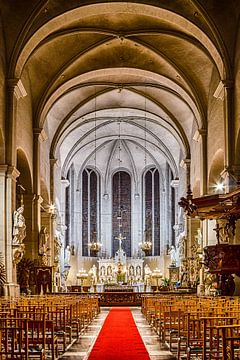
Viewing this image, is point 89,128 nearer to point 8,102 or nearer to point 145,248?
point 145,248

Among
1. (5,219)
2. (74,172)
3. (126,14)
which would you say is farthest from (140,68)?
(74,172)

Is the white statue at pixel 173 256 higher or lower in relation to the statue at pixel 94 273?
higher

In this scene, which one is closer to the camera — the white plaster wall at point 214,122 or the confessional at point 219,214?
the confessional at point 219,214

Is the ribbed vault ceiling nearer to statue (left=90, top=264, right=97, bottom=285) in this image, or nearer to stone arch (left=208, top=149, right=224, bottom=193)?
stone arch (left=208, top=149, right=224, bottom=193)

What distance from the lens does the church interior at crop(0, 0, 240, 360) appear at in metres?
21.6

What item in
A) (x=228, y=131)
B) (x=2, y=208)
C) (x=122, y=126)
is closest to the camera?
(x=2, y=208)

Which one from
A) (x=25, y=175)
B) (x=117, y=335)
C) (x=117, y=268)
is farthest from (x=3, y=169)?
(x=117, y=268)

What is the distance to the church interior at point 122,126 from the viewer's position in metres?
21.6

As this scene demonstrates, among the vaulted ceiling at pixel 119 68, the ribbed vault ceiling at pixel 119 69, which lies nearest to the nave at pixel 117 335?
the vaulted ceiling at pixel 119 68

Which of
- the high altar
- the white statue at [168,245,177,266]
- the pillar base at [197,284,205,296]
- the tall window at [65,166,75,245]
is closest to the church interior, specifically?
the white statue at [168,245,177,266]

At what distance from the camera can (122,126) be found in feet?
149

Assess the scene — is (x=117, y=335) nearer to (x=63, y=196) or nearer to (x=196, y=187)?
(x=196, y=187)

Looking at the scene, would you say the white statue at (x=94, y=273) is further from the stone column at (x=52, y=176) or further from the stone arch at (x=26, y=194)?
the stone arch at (x=26, y=194)

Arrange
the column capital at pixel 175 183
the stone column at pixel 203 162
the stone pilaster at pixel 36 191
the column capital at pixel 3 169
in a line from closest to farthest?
the column capital at pixel 3 169 → the stone column at pixel 203 162 → the stone pilaster at pixel 36 191 → the column capital at pixel 175 183
